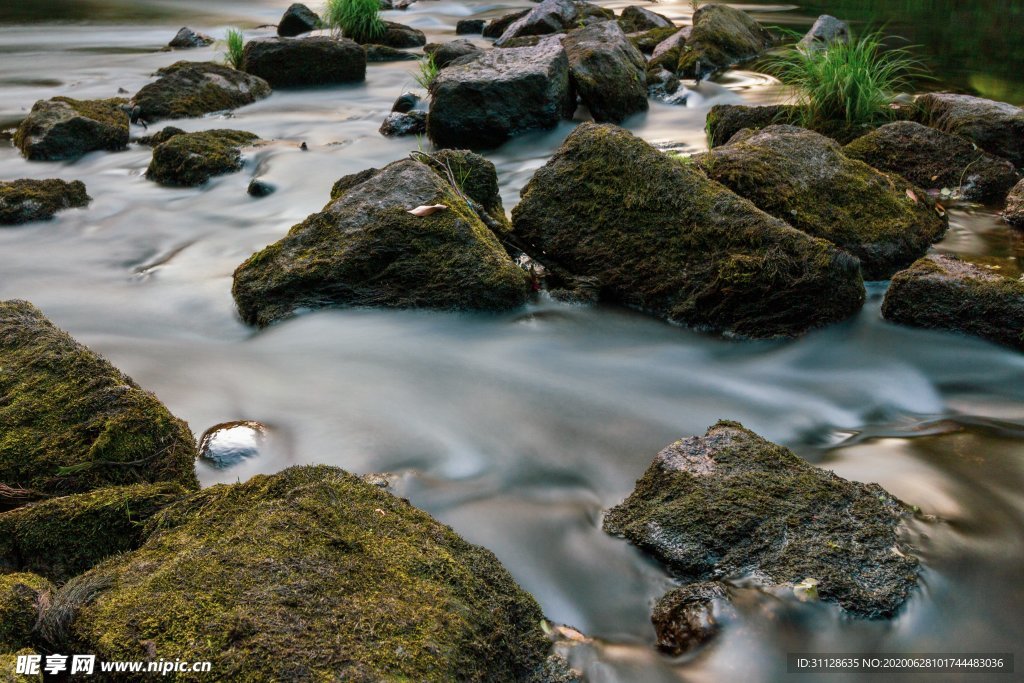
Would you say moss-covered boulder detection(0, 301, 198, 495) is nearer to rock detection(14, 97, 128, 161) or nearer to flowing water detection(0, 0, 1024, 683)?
flowing water detection(0, 0, 1024, 683)

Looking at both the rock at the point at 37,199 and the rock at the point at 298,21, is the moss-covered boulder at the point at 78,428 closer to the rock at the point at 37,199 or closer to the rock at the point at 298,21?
the rock at the point at 37,199

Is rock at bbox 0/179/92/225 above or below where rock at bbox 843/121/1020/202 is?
below

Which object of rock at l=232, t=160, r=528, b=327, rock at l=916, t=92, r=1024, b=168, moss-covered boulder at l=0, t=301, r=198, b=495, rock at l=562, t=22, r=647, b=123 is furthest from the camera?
rock at l=562, t=22, r=647, b=123

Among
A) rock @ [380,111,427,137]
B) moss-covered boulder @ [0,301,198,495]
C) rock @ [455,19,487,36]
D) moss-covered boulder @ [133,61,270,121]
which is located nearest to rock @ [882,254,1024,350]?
moss-covered boulder @ [0,301,198,495]

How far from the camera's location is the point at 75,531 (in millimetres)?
2510

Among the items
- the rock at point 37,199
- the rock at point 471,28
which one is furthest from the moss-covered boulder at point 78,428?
the rock at point 471,28

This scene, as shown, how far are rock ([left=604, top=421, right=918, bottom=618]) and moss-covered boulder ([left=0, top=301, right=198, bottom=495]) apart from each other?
1.65 meters

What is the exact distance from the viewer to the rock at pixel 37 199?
6562 mm

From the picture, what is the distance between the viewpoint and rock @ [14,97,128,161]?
27.2ft

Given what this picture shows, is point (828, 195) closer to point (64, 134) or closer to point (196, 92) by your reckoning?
point (64, 134)

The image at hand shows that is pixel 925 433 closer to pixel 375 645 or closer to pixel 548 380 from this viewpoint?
pixel 548 380

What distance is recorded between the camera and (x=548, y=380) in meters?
4.11

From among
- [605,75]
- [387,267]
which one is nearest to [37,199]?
[387,267]

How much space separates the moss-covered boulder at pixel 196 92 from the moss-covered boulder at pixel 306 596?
8353 mm
